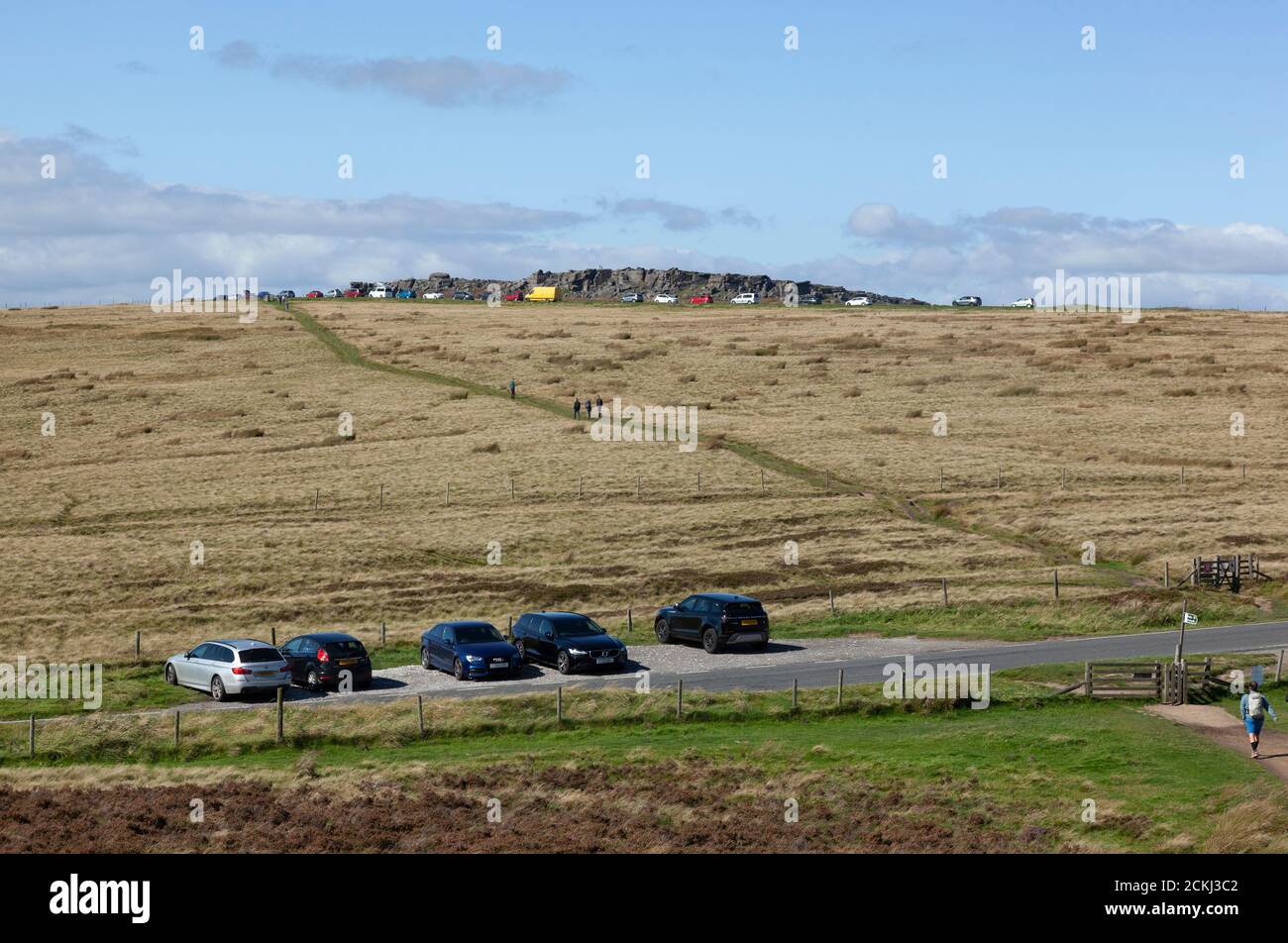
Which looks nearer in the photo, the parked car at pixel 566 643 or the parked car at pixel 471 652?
the parked car at pixel 471 652

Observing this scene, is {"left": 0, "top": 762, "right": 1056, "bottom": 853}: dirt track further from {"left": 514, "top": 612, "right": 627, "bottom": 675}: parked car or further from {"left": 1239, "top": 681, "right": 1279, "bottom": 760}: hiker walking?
{"left": 514, "top": 612, "right": 627, "bottom": 675}: parked car

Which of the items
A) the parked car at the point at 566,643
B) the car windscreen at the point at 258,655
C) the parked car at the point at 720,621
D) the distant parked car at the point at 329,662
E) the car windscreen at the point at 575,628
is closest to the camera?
the car windscreen at the point at 258,655

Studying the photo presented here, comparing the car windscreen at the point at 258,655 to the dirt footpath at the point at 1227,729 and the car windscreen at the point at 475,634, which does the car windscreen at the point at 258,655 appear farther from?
the dirt footpath at the point at 1227,729

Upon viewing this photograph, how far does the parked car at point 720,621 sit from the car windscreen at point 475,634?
6466 mm

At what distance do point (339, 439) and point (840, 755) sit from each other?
58.6 m

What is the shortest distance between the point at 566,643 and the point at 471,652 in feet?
8.91

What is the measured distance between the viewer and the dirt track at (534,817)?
2353 cm

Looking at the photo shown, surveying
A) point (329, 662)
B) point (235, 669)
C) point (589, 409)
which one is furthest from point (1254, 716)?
point (589, 409)

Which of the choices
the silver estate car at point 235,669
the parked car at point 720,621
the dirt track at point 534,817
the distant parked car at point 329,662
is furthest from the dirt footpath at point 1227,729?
the silver estate car at point 235,669

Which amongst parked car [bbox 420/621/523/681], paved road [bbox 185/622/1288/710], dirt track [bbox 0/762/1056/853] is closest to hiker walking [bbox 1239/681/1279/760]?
dirt track [bbox 0/762/1056/853]

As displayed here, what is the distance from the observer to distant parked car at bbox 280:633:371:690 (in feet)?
119

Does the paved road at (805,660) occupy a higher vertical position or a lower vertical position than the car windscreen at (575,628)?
lower

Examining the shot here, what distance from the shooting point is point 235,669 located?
35.5 meters

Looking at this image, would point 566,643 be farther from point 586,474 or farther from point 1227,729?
point 586,474
